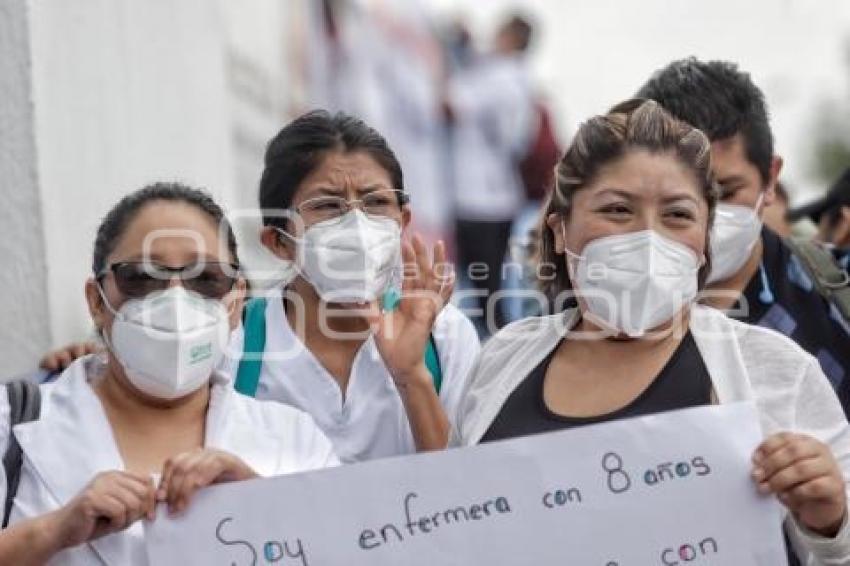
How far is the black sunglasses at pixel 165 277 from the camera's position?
3.52 metres

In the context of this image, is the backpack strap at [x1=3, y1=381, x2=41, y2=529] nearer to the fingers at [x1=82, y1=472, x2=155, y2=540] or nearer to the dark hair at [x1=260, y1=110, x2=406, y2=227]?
the fingers at [x1=82, y1=472, x2=155, y2=540]

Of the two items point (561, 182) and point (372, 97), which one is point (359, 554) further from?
point (372, 97)

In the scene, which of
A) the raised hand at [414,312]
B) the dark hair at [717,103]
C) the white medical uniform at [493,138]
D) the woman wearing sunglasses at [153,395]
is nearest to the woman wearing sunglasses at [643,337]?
the raised hand at [414,312]

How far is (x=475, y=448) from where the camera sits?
3.32 m

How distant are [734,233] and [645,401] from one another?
1.15 meters

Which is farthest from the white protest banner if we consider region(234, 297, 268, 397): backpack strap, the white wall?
the white wall

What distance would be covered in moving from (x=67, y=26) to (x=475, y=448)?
9.16 ft

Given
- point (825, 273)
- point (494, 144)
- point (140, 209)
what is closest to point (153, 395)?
point (140, 209)

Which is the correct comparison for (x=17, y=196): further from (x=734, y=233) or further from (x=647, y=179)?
(x=647, y=179)

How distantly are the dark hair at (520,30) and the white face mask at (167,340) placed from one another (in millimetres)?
7034

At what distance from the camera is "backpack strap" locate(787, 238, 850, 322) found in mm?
4348

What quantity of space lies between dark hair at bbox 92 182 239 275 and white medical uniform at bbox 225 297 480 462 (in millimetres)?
415

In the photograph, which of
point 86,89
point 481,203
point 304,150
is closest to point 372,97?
point 481,203

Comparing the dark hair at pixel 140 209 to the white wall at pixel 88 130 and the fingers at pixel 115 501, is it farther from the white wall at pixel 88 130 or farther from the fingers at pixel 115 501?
the white wall at pixel 88 130
